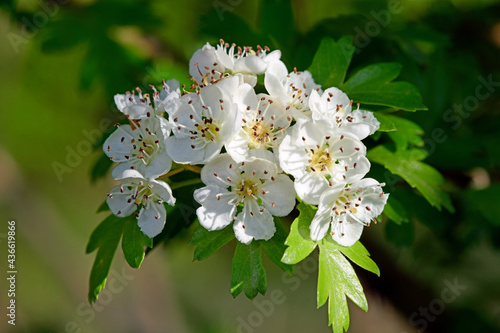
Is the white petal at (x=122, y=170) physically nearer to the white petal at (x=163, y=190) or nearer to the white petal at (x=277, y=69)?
the white petal at (x=163, y=190)

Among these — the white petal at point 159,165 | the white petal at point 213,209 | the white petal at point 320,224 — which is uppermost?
the white petal at point 159,165

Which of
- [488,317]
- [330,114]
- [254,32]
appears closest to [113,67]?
[254,32]

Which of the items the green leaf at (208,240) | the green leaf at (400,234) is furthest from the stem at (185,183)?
the green leaf at (400,234)

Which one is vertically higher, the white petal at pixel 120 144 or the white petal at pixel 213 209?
the white petal at pixel 120 144

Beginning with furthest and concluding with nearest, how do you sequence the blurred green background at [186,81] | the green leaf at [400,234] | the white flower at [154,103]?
the blurred green background at [186,81] → the green leaf at [400,234] → the white flower at [154,103]

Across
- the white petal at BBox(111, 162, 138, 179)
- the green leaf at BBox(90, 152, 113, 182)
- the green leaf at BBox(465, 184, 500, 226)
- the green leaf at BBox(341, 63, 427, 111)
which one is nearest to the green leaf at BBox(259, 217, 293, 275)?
the white petal at BBox(111, 162, 138, 179)

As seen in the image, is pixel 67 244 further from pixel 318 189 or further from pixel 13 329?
pixel 318 189

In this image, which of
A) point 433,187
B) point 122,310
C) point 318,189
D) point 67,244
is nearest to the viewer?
Answer: point 318,189
